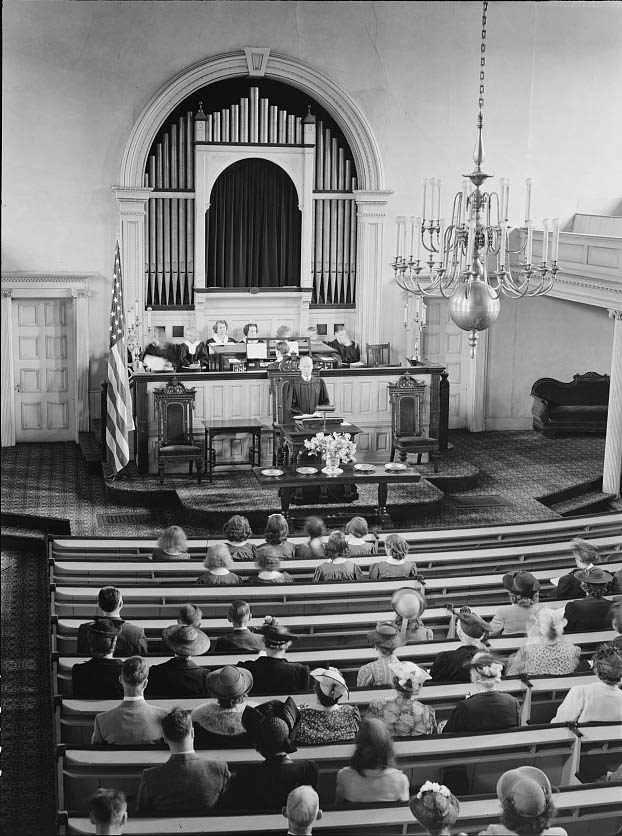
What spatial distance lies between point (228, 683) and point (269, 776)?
52cm

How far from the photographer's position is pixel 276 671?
18.7 ft

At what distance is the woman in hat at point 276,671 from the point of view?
5684 mm

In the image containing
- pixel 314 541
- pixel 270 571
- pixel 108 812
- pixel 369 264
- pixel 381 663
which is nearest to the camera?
pixel 108 812

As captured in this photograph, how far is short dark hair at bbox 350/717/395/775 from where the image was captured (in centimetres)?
452

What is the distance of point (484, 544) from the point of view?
936cm

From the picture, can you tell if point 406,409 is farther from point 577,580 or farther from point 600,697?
point 600,697

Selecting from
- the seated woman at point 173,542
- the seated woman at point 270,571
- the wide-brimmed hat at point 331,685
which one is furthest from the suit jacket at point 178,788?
the seated woman at point 173,542

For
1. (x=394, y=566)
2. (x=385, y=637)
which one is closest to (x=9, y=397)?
(x=394, y=566)

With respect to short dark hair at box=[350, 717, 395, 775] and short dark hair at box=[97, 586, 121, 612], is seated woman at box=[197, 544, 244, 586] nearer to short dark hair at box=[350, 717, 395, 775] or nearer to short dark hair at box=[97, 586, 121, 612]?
short dark hair at box=[97, 586, 121, 612]

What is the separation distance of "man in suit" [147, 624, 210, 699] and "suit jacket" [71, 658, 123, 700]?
199mm

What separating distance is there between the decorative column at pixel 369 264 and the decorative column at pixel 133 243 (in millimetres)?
3385

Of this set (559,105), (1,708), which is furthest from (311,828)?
(559,105)

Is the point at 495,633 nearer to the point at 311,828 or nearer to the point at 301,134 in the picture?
the point at 311,828

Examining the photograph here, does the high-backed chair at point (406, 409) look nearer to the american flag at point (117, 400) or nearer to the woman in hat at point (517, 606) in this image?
the american flag at point (117, 400)
